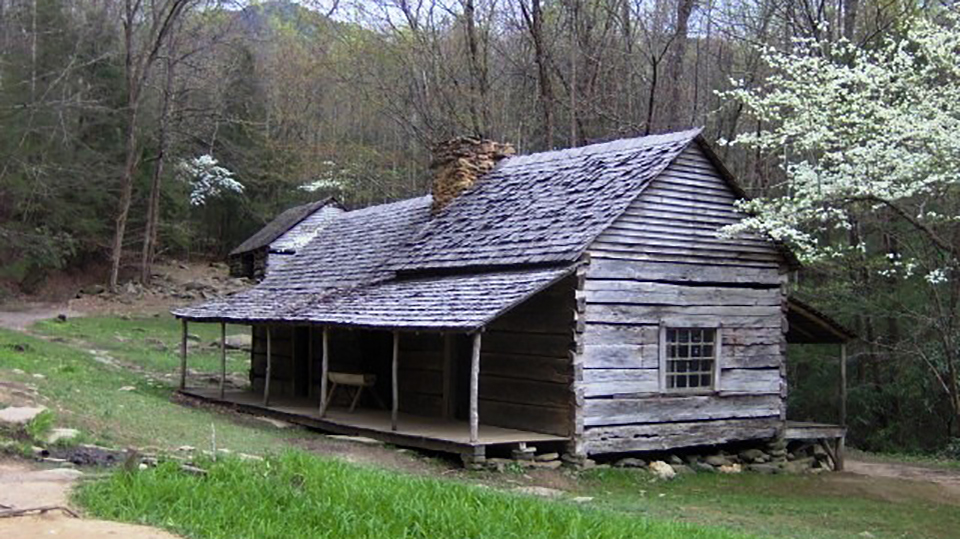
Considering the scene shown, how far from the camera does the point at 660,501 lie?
41.4ft

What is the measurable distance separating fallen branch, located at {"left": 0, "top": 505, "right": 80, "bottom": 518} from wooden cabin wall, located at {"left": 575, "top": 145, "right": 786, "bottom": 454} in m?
8.67

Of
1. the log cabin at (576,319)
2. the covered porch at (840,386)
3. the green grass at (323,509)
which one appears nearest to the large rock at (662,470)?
the log cabin at (576,319)

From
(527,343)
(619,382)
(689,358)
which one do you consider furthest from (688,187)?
(527,343)

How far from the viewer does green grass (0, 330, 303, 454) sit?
12.2 metres

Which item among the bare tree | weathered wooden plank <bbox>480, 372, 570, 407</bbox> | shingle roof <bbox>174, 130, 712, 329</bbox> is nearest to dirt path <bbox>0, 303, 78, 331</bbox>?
the bare tree

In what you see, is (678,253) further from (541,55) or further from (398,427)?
(541,55)

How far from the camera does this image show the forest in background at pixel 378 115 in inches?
881

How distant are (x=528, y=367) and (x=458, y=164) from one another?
5820 millimetres

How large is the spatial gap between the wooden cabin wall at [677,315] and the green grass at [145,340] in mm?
13860

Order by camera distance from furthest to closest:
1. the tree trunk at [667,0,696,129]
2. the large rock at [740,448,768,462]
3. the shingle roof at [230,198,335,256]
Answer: the shingle roof at [230,198,335,256], the tree trunk at [667,0,696,129], the large rock at [740,448,768,462]

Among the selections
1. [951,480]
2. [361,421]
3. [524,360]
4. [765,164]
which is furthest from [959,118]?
[765,164]

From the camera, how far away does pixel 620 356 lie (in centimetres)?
1518

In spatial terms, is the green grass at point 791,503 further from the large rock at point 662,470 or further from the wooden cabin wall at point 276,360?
the wooden cabin wall at point 276,360

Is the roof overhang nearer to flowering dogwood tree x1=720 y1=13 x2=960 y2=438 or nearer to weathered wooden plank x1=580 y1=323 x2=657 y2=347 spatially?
flowering dogwood tree x1=720 y1=13 x2=960 y2=438
